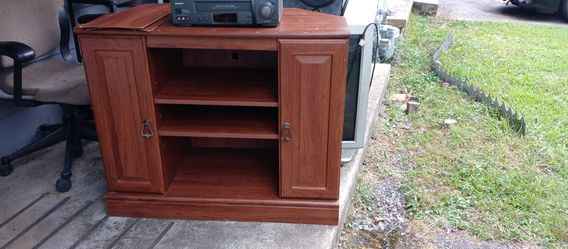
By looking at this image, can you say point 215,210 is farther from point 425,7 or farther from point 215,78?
point 425,7

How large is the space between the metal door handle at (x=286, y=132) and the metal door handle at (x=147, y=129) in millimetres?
495

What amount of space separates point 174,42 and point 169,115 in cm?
36

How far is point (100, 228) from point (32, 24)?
1.28 metres

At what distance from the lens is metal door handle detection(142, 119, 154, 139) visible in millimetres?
1639

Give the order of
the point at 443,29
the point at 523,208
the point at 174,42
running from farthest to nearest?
the point at 443,29 → the point at 523,208 → the point at 174,42

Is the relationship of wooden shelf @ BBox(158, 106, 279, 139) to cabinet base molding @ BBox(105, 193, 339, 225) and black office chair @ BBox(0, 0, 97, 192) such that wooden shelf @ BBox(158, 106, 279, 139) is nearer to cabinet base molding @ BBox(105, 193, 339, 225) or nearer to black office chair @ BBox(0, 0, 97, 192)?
cabinet base molding @ BBox(105, 193, 339, 225)

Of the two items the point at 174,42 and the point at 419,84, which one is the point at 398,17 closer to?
the point at 419,84

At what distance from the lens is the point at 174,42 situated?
1523mm

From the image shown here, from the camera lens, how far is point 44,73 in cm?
221

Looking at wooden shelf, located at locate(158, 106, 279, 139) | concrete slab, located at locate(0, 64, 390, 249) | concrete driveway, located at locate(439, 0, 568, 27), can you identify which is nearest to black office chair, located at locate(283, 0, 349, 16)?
wooden shelf, located at locate(158, 106, 279, 139)

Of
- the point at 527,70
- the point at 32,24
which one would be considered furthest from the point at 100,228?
the point at 527,70

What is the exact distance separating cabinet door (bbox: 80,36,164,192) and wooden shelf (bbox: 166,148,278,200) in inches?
6.1

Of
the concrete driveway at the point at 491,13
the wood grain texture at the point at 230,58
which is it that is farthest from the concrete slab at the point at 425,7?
the wood grain texture at the point at 230,58


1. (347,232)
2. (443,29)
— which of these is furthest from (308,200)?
(443,29)
